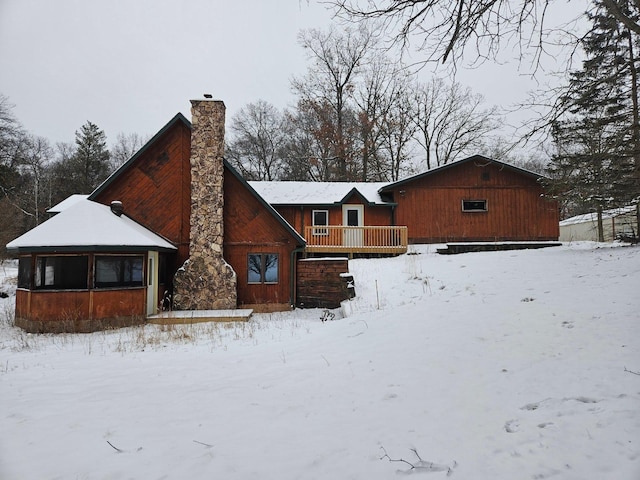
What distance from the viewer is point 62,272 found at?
9.88m

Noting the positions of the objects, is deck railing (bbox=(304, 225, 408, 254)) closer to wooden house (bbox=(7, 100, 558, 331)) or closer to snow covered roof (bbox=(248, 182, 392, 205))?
wooden house (bbox=(7, 100, 558, 331))

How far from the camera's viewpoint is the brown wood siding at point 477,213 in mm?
18328

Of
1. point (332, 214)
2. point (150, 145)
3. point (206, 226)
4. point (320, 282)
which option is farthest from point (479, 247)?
point (150, 145)

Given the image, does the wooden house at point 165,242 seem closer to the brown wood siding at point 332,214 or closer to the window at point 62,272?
the window at point 62,272

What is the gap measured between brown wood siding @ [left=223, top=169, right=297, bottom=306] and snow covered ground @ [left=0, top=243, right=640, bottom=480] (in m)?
5.36

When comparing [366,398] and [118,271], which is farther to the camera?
[118,271]

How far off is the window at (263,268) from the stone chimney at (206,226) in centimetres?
90

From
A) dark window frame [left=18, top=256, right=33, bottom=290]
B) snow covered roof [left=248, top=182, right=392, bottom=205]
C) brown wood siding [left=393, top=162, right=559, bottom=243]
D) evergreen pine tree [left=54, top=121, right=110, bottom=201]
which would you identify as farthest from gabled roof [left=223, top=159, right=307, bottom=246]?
evergreen pine tree [left=54, top=121, right=110, bottom=201]

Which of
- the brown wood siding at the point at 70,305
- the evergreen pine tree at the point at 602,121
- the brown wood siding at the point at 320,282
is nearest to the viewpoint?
the evergreen pine tree at the point at 602,121

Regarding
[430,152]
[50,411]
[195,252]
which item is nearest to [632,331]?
[50,411]

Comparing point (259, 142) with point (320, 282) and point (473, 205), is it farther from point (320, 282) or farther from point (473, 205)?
point (320, 282)

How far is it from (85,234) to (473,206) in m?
17.4

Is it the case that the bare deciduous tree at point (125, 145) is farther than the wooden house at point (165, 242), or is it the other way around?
the bare deciduous tree at point (125, 145)


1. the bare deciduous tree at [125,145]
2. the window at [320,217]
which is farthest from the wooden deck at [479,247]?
the bare deciduous tree at [125,145]
